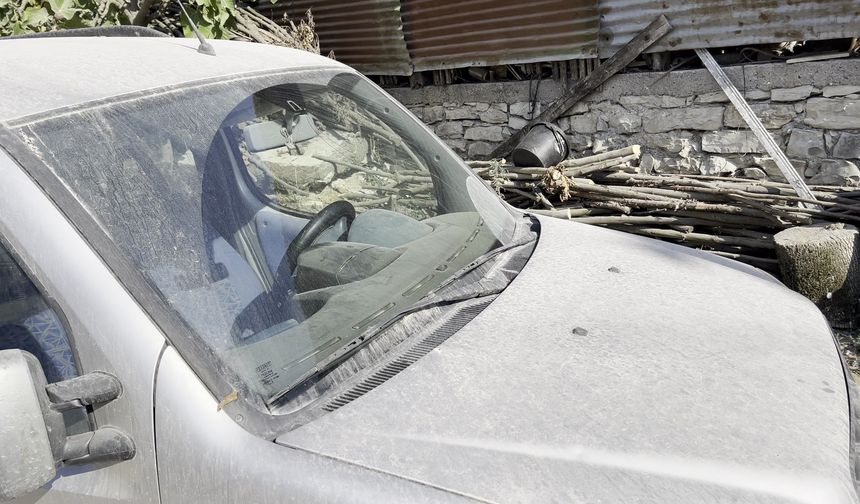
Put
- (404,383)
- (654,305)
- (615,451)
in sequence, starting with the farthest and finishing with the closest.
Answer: (654,305) → (404,383) → (615,451)

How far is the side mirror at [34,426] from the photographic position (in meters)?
1.30

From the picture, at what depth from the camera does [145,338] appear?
1502mm

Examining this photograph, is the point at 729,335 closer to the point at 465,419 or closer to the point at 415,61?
the point at 465,419

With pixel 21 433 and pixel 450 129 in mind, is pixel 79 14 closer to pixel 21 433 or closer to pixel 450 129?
pixel 450 129

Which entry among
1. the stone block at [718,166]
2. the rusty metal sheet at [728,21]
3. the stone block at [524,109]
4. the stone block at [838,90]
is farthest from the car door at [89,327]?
the stone block at [524,109]

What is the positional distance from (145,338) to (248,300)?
0.29 m

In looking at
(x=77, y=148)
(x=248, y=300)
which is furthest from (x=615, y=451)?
(x=77, y=148)

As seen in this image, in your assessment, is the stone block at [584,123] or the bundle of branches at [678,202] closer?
the bundle of branches at [678,202]

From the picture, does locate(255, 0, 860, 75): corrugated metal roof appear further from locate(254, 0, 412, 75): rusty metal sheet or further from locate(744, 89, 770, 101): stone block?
locate(744, 89, 770, 101): stone block

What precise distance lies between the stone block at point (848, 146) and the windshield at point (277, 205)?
433cm

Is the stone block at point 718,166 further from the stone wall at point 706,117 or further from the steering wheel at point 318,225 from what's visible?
the steering wheel at point 318,225

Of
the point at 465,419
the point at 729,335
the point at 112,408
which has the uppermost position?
the point at 112,408

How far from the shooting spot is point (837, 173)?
588 cm

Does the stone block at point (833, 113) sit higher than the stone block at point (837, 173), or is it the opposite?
the stone block at point (833, 113)
